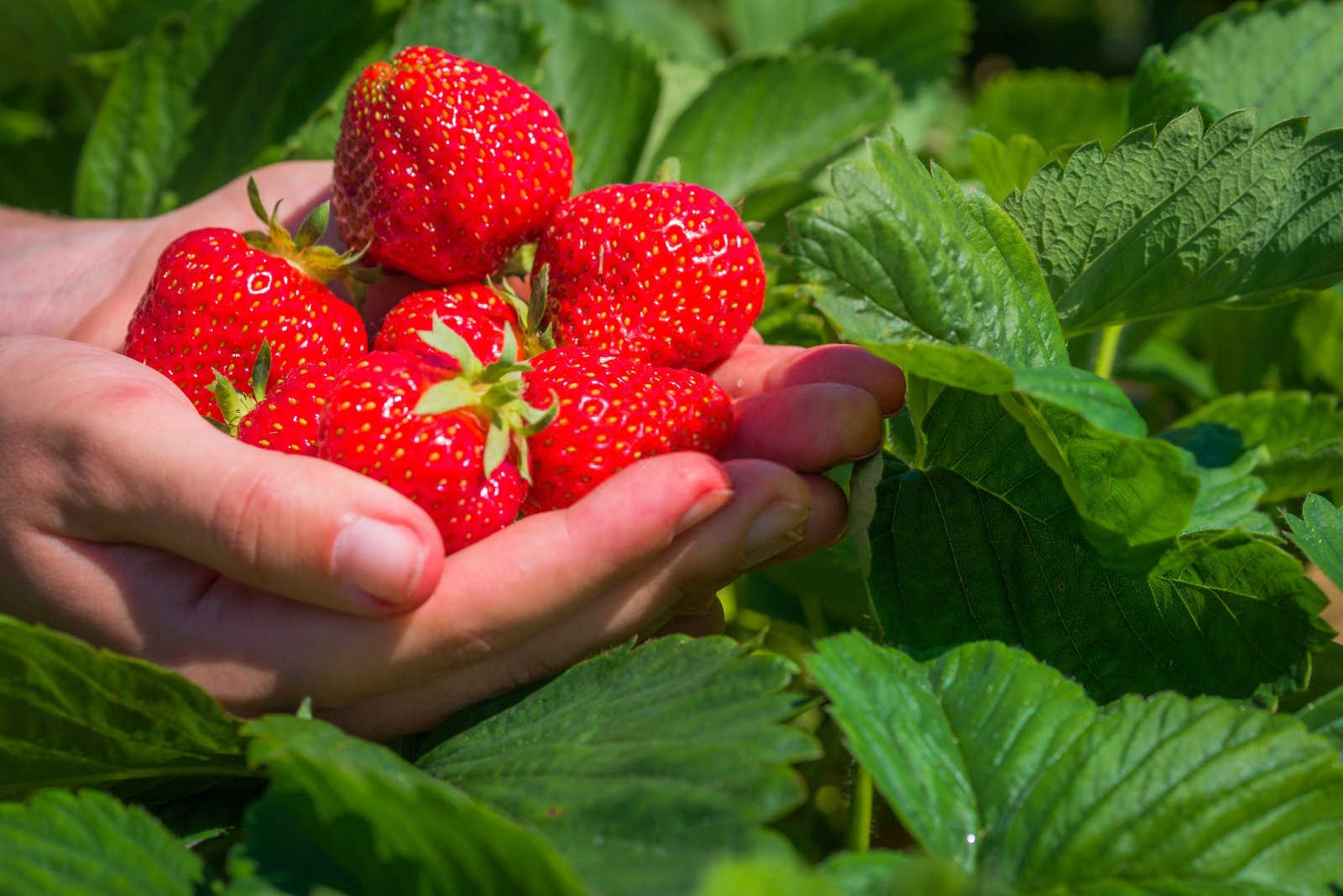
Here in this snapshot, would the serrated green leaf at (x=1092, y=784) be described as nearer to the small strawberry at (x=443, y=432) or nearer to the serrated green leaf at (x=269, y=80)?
the small strawberry at (x=443, y=432)

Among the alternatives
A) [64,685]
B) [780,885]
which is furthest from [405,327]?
[780,885]

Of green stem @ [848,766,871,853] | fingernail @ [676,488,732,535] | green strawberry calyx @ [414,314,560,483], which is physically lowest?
green stem @ [848,766,871,853]

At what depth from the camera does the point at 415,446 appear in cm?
79

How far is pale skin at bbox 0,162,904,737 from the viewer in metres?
0.72

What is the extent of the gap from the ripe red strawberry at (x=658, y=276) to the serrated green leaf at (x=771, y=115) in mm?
484

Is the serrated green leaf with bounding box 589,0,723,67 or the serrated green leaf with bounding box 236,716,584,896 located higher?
the serrated green leaf with bounding box 589,0,723,67

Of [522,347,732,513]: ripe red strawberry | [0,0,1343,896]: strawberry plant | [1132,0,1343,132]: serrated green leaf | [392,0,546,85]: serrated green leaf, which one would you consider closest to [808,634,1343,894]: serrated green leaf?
[0,0,1343,896]: strawberry plant

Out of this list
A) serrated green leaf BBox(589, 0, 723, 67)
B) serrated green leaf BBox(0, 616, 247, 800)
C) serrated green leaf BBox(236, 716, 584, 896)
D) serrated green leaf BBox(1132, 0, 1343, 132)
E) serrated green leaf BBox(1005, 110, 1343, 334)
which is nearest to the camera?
serrated green leaf BBox(236, 716, 584, 896)

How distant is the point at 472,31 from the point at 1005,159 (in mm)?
663

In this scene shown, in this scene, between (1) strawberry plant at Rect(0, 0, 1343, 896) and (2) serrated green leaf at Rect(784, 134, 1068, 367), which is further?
(2) serrated green leaf at Rect(784, 134, 1068, 367)

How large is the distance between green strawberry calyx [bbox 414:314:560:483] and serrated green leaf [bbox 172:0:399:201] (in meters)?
0.74

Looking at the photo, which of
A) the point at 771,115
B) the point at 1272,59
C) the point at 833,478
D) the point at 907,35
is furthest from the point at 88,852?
the point at 907,35

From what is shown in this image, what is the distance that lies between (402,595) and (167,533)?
173 mm

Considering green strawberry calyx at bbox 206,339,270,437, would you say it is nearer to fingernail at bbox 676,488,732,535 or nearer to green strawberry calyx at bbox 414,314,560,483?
→ green strawberry calyx at bbox 414,314,560,483
